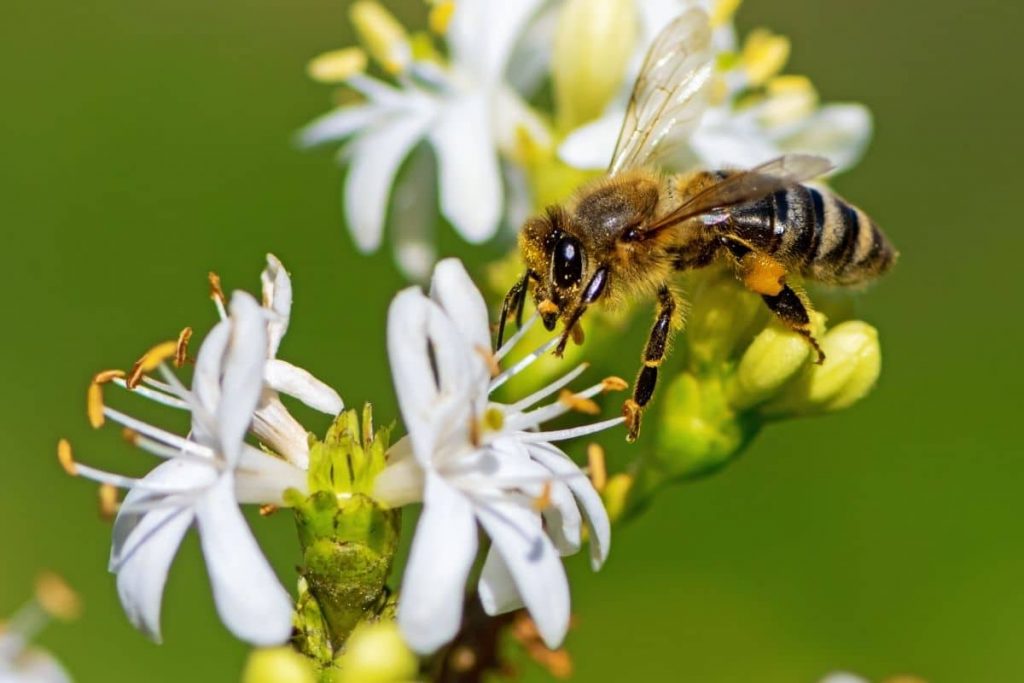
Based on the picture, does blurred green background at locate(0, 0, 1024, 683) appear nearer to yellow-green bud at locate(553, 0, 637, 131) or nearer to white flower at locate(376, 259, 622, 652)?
yellow-green bud at locate(553, 0, 637, 131)

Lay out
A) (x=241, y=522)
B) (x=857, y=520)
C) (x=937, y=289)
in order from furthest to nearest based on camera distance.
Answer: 1. (x=937, y=289)
2. (x=857, y=520)
3. (x=241, y=522)

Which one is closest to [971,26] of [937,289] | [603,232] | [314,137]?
[937,289]

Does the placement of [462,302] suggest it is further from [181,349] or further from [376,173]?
[376,173]

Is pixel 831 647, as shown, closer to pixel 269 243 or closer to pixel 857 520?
pixel 857 520

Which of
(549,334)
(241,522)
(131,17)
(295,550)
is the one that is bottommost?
(295,550)

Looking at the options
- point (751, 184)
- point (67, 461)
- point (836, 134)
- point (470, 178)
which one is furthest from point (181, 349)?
point (836, 134)

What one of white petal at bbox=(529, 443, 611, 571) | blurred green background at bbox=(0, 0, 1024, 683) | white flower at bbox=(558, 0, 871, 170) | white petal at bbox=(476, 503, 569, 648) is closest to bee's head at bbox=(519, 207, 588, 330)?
white petal at bbox=(529, 443, 611, 571)
